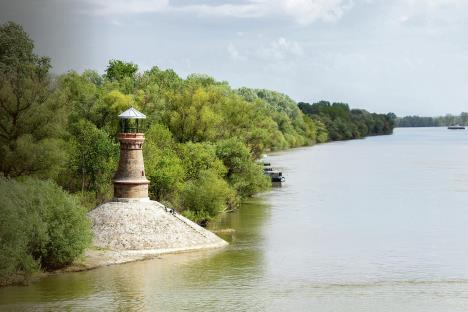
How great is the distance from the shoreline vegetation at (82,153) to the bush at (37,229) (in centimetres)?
6

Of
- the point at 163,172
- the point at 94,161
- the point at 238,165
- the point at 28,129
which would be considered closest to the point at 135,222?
the point at 28,129

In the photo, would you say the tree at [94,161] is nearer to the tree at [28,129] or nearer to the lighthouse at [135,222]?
the tree at [28,129]

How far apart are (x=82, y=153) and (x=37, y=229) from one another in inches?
1023

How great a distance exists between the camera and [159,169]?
68.9 metres

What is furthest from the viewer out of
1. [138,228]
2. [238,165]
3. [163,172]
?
[238,165]

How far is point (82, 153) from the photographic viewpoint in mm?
71500

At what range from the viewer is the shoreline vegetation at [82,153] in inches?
1860

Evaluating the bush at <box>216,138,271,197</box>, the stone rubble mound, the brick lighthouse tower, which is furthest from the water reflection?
the bush at <box>216,138,271,197</box>

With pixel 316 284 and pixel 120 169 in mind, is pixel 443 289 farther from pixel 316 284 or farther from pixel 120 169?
pixel 120 169

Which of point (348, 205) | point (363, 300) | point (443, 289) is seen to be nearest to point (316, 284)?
point (363, 300)

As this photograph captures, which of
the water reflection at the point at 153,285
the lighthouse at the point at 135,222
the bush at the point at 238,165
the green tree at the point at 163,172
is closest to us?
the water reflection at the point at 153,285

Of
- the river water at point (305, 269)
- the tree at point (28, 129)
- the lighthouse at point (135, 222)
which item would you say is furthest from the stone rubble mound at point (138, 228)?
the tree at point (28, 129)

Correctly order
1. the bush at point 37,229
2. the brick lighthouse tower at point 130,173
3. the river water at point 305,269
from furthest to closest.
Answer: the brick lighthouse tower at point 130,173 < the bush at point 37,229 < the river water at point 305,269

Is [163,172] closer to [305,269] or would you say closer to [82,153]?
[82,153]
